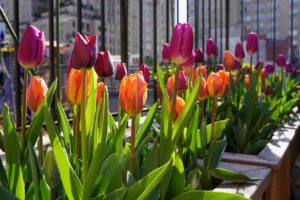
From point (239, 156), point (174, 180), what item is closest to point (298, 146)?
point (239, 156)

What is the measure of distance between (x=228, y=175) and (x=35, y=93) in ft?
1.69

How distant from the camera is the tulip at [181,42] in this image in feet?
2.45

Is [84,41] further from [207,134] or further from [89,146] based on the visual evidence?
[207,134]

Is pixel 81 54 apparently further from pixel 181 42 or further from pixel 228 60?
pixel 228 60

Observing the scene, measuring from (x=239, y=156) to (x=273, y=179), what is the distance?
127 millimetres

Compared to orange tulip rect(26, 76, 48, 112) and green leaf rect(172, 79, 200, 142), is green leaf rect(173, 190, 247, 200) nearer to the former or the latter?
green leaf rect(172, 79, 200, 142)

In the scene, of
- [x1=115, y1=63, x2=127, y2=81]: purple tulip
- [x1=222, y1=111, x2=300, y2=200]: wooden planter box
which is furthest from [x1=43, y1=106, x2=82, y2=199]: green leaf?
[x1=222, y1=111, x2=300, y2=200]: wooden planter box

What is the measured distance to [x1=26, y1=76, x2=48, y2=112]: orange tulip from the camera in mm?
731

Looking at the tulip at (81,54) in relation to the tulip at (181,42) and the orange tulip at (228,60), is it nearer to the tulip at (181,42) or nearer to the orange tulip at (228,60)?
the tulip at (181,42)

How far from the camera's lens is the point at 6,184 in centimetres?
69

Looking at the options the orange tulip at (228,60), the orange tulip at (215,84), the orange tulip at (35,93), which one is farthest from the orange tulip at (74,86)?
the orange tulip at (228,60)

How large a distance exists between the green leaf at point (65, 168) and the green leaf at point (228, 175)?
0.46m

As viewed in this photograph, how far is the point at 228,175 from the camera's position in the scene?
98 cm

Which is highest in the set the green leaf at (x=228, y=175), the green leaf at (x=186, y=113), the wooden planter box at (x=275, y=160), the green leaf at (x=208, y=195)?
the green leaf at (x=186, y=113)
